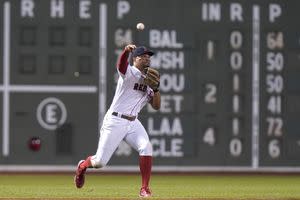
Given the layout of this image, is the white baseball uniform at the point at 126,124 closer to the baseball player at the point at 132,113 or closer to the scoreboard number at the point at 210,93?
the baseball player at the point at 132,113

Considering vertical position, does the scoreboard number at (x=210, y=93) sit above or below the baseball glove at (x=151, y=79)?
below

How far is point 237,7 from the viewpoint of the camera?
1839 centimetres

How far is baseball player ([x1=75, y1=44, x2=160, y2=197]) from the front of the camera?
10055 mm

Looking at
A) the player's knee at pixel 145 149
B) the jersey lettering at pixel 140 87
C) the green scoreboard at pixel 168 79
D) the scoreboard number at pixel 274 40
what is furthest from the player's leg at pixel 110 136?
the scoreboard number at pixel 274 40

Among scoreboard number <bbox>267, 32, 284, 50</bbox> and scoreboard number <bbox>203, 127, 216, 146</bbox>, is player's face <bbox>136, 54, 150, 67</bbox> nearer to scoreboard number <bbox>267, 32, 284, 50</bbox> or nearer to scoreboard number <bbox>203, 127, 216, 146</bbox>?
scoreboard number <bbox>203, 127, 216, 146</bbox>

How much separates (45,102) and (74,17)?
1663mm

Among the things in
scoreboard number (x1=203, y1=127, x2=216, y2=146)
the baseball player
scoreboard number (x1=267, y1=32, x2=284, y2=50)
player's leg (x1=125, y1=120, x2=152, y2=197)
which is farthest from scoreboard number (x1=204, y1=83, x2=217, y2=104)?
player's leg (x1=125, y1=120, x2=152, y2=197)

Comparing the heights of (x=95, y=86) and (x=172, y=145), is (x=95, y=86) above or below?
above

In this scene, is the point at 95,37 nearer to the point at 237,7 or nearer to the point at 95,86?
the point at 95,86

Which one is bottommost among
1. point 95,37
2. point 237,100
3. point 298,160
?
point 298,160

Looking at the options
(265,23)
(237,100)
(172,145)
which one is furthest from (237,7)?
(172,145)

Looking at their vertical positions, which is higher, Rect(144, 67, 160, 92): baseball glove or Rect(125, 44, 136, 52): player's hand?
Rect(125, 44, 136, 52): player's hand

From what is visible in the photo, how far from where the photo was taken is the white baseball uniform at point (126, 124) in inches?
398

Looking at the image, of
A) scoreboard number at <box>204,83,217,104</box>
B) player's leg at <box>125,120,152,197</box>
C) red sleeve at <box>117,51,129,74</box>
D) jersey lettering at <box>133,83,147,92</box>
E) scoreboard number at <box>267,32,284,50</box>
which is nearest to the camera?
red sleeve at <box>117,51,129,74</box>
